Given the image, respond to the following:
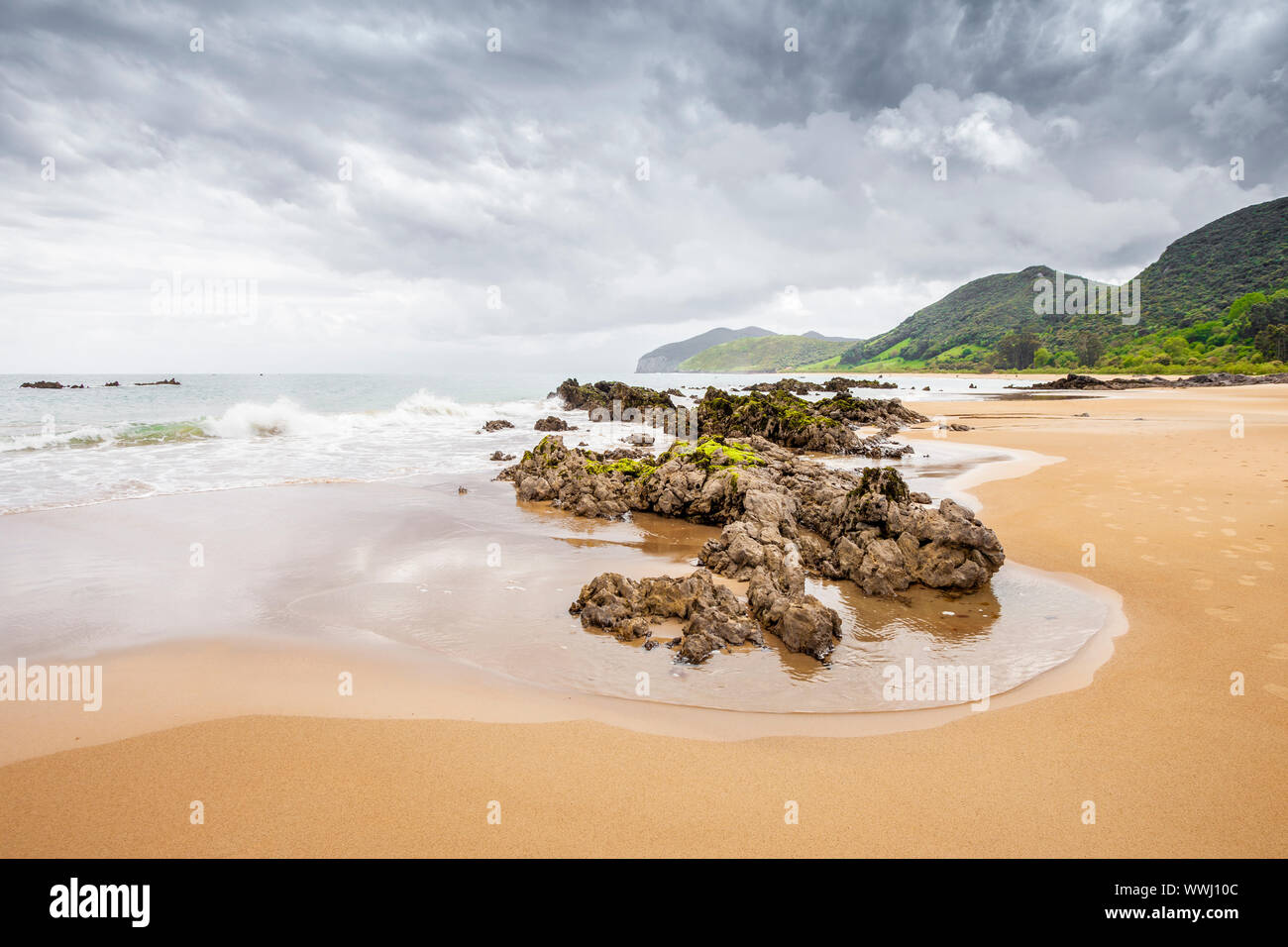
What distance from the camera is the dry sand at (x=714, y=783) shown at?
364 centimetres

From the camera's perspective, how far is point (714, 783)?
4223 millimetres

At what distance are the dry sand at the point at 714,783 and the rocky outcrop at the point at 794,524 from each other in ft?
6.31

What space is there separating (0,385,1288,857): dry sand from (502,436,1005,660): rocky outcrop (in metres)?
1.92

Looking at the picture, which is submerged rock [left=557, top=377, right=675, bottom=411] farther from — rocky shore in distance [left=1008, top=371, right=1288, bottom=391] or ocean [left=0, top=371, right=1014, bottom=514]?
rocky shore in distance [left=1008, top=371, right=1288, bottom=391]

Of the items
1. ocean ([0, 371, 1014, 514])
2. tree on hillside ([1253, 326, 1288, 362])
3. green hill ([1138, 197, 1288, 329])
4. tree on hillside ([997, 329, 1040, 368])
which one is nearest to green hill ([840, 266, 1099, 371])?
tree on hillside ([997, 329, 1040, 368])

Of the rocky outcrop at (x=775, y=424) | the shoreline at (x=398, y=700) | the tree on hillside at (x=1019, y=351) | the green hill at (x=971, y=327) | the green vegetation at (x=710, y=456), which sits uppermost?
the green hill at (x=971, y=327)

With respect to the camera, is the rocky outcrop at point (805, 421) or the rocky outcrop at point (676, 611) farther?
the rocky outcrop at point (805, 421)

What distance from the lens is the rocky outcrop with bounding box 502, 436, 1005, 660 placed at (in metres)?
7.46

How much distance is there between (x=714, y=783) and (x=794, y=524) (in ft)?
23.7

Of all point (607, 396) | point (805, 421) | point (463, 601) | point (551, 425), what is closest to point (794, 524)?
point (463, 601)

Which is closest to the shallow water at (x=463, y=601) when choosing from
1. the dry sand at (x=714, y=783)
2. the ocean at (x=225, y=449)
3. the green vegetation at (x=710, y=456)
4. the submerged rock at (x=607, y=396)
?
the dry sand at (x=714, y=783)

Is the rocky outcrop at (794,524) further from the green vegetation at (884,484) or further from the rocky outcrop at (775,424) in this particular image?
the rocky outcrop at (775,424)

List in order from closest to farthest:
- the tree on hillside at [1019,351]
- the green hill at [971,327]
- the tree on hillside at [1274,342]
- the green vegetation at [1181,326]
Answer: the tree on hillside at [1274,342], the green vegetation at [1181,326], the tree on hillside at [1019,351], the green hill at [971,327]

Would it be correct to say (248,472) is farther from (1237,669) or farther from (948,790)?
(1237,669)
